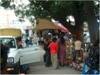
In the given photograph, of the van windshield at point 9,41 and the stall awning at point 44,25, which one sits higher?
the stall awning at point 44,25

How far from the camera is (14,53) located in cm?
1691

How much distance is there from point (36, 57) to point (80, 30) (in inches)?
445

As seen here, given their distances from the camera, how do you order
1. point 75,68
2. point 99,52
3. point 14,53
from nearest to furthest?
point 99,52 < point 14,53 < point 75,68

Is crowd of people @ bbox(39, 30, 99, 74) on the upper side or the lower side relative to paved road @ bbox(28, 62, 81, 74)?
upper

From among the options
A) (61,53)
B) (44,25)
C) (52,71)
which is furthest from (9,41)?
(44,25)

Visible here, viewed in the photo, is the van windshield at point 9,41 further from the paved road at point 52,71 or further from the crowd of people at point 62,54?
the crowd of people at point 62,54

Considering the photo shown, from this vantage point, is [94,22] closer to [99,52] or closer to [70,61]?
[70,61]

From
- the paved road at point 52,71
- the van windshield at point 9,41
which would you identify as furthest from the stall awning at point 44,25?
the van windshield at point 9,41

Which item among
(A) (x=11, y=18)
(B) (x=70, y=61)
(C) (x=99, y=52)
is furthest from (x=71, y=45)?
(A) (x=11, y=18)

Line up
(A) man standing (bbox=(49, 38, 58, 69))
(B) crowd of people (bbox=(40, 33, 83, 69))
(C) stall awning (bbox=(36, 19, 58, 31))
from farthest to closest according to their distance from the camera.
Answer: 1. (C) stall awning (bbox=(36, 19, 58, 31))
2. (B) crowd of people (bbox=(40, 33, 83, 69))
3. (A) man standing (bbox=(49, 38, 58, 69))

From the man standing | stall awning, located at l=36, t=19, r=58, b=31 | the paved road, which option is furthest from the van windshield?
stall awning, located at l=36, t=19, r=58, b=31

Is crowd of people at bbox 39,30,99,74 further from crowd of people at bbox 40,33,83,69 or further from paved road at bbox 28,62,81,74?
paved road at bbox 28,62,81,74

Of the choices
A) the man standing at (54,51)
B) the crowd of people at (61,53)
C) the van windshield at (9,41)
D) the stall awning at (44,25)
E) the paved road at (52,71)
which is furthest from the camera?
the stall awning at (44,25)

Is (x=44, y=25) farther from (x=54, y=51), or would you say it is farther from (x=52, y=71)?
(x=52, y=71)
